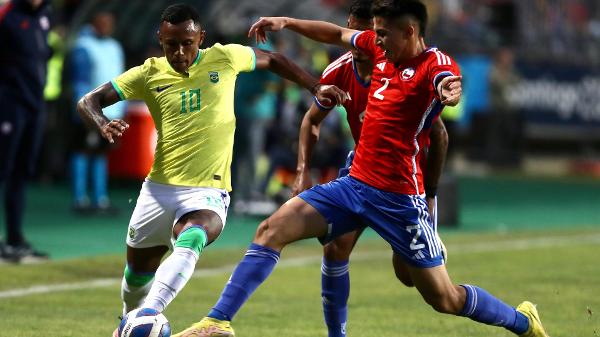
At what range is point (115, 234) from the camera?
16500 mm

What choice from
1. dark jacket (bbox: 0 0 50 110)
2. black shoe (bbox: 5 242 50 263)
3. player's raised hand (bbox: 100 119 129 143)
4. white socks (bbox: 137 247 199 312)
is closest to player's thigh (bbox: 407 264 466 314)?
white socks (bbox: 137 247 199 312)

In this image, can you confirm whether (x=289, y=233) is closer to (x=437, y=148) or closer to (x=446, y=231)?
(x=437, y=148)

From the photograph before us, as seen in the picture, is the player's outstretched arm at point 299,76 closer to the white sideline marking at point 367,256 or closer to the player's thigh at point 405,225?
the player's thigh at point 405,225

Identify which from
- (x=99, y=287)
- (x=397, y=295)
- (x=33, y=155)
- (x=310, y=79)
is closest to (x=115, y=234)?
(x=33, y=155)

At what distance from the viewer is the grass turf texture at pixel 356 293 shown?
9750 mm

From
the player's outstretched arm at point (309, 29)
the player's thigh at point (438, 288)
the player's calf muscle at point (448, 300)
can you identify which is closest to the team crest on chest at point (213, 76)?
the player's outstretched arm at point (309, 29)

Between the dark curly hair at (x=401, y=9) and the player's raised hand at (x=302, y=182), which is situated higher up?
the dark curly hair at (x=401, y=9)

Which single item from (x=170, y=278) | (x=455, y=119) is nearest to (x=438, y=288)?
(x=170, y=278)

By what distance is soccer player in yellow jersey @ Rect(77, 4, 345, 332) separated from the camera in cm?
830

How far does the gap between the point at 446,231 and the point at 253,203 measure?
288cm

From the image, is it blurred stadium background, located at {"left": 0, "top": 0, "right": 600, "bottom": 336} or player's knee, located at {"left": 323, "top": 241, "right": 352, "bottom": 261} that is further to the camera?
blurred stadium background, located at {"left": 0, "top": 0, "right": 600, "bottom": 336}

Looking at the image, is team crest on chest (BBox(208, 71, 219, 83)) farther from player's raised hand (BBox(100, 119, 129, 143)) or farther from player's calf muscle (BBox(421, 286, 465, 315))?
player's calf muscle (BBox(421, 286, 465, 315))

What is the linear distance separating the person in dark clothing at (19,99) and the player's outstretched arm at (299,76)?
5.17 meters

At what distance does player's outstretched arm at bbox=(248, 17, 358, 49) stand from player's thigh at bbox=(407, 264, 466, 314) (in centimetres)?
156
